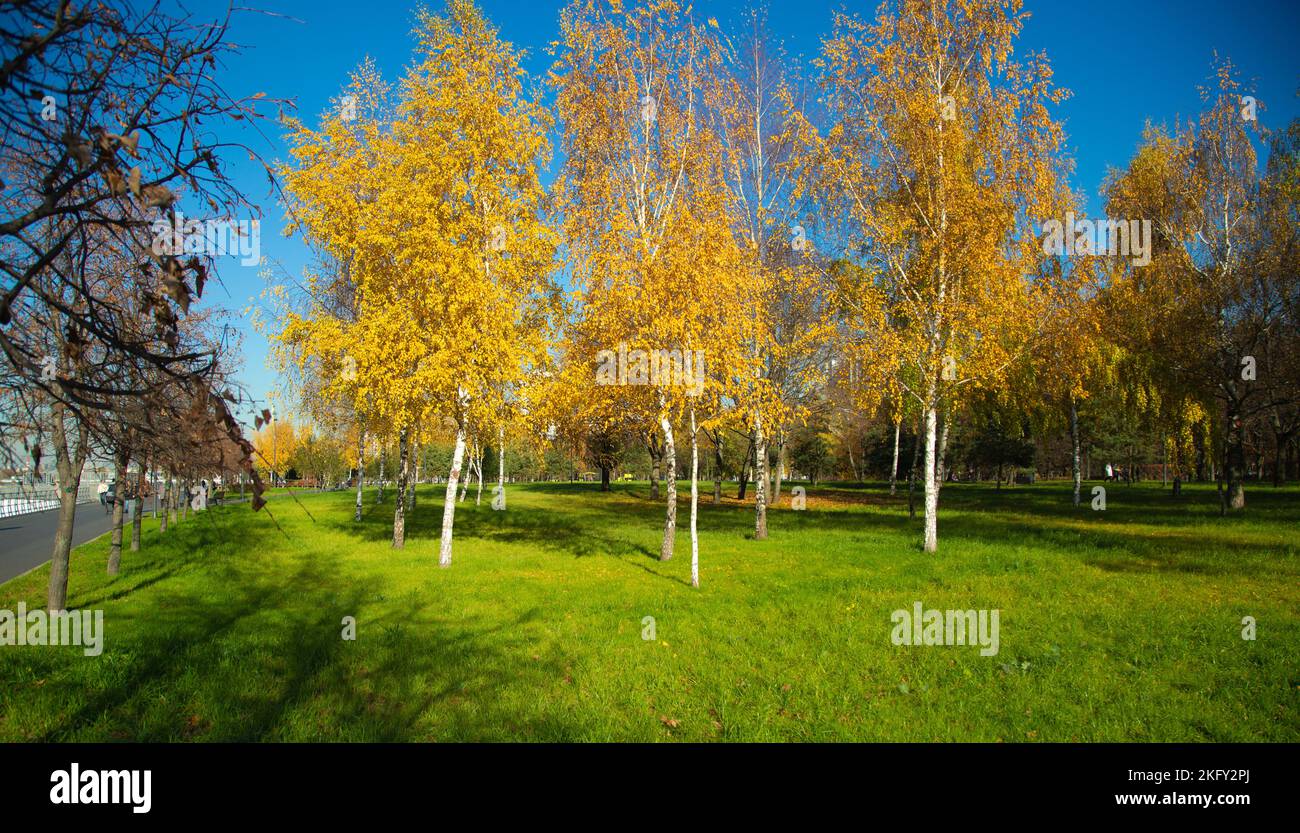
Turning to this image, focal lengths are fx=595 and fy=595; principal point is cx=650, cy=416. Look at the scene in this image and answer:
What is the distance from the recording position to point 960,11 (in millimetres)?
16875

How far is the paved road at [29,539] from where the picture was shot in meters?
16.2

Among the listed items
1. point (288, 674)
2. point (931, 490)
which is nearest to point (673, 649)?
point (288, 674)

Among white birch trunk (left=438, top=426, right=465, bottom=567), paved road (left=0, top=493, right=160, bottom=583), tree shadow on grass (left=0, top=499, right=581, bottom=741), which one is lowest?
paved road (left=0, top=493, right=160, bottom=583)

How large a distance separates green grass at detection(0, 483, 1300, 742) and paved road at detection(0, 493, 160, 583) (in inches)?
61.9

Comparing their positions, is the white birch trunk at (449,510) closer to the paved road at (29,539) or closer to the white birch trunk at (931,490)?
the paved road at (29,539)

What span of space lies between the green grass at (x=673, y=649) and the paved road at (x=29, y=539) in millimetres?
1573

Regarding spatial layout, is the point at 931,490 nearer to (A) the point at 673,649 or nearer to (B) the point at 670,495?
(B) the point at 670,495

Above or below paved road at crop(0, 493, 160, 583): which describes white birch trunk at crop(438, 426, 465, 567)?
above

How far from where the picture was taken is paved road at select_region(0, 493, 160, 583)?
1620 centimetres

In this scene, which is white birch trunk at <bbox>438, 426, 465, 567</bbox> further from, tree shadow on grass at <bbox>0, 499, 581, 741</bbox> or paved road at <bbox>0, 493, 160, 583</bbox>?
paved road at <bbox>0, 493, 160, 583</bbox>

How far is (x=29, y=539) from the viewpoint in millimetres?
22234

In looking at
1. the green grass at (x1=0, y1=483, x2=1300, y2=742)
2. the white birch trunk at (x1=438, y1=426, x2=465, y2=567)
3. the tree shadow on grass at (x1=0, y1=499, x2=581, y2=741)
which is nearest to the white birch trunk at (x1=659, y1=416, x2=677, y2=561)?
the green grass at (x1=0, y1=483, x2=1300, y2=742)

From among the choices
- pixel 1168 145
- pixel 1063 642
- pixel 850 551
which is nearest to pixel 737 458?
pixel 1168 145
